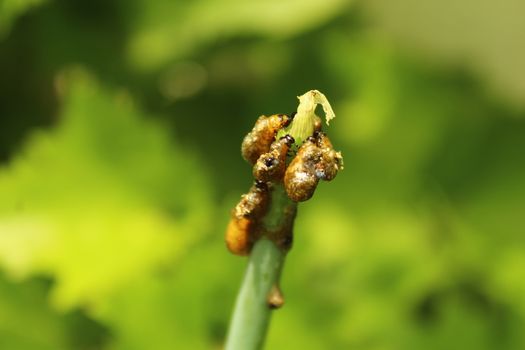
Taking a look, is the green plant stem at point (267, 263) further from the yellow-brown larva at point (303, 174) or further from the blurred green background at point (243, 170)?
the blurred green background at point (243, 170)

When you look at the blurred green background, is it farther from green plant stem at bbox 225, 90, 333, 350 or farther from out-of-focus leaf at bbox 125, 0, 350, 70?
green plant stem at bbox 225, 90, 333, 350

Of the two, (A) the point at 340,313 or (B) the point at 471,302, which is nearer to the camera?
(A) the point at 340,313

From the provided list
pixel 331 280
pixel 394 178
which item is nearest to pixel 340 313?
pixel 331 280

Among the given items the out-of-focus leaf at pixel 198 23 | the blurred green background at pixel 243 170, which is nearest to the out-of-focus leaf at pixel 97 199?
the blurred green background at pixel 243 170

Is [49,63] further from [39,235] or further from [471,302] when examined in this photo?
[471,302]

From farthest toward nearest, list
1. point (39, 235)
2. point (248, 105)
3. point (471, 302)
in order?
point (248, 105) < point (471, 302) < point (39, 235)

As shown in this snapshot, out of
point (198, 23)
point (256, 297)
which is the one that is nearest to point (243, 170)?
point (198, 23)

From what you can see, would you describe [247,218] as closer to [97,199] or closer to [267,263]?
[267,263]
